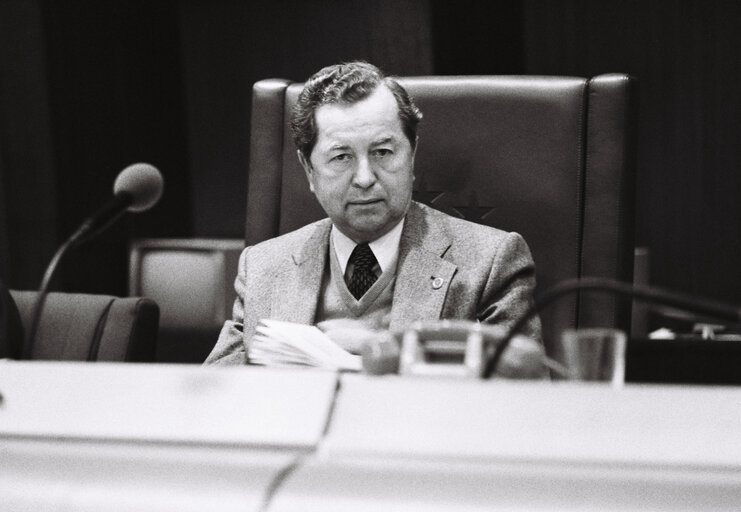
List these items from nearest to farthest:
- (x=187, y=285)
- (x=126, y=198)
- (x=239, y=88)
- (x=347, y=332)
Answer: (x=126, y=198) → (x=347, y=332) → (x=187, y=285) → (x=239, y=88)

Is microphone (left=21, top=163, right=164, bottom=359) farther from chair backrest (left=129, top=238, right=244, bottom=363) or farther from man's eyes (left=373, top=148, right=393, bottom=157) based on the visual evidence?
chair backrest (left=129, top=238, right=244, bottom=363)

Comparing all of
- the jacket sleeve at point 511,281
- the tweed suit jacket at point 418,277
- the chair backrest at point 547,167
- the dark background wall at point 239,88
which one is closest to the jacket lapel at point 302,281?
the tweed suit jacket at point 418,277

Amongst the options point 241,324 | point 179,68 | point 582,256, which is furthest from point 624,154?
point 179,68

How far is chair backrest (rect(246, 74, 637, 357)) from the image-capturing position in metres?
1.53

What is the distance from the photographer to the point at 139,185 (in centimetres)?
100

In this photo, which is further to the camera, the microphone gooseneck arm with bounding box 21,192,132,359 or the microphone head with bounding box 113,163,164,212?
the microphone head with bounding box 113,163,164,212

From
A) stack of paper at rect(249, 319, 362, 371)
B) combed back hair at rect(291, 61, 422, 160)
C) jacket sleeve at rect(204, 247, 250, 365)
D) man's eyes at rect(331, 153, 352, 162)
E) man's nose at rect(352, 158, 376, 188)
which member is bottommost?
jacket sleeve at rect(204, 247, 250, 365)

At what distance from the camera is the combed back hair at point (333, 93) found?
1.65m

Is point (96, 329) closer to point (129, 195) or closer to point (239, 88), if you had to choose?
point (129, 195)

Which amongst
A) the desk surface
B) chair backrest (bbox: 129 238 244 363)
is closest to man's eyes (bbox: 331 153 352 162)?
the desk surface

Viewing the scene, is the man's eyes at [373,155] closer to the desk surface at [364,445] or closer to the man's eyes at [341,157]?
→ the man's eyes at [341,157]

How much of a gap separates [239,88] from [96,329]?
145 inches

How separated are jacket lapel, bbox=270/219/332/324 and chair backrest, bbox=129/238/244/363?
1.88m

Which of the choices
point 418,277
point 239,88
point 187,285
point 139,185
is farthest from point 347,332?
point 239,88
